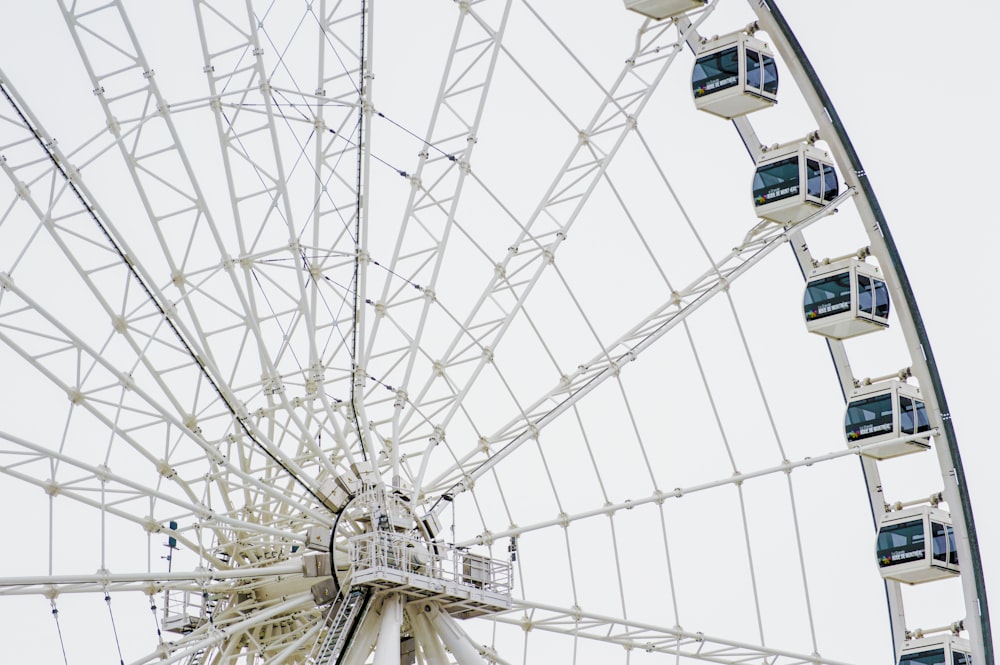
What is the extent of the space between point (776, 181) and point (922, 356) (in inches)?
228

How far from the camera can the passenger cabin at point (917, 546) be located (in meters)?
42.5

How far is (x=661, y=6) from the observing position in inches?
1567

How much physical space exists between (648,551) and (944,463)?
1065cm

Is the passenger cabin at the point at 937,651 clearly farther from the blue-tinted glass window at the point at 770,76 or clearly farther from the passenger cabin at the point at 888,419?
the blue-tinted glass window at the point at 770,76

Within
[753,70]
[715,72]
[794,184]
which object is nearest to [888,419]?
[794,184]

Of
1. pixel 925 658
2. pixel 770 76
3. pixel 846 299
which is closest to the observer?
pixel 770 76

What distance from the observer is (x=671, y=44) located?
41.1 m

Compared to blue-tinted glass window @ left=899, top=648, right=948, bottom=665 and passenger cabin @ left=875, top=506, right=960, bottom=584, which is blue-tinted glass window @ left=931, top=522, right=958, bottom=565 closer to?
passenger cabin @ left=875, top=506, right=960, bottom=584

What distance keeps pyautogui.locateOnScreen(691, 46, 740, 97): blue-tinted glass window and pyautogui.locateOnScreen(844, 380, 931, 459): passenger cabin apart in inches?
345

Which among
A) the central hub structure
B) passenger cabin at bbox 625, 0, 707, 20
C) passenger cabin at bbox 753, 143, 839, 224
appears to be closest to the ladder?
the central hub structure

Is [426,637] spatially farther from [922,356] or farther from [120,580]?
[922,356]

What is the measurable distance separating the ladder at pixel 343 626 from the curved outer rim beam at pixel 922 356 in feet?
50.8

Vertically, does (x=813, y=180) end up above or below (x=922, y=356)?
above

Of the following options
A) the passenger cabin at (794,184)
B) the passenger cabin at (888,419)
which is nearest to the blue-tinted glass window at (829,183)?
the passenger cabin at (794,184)
